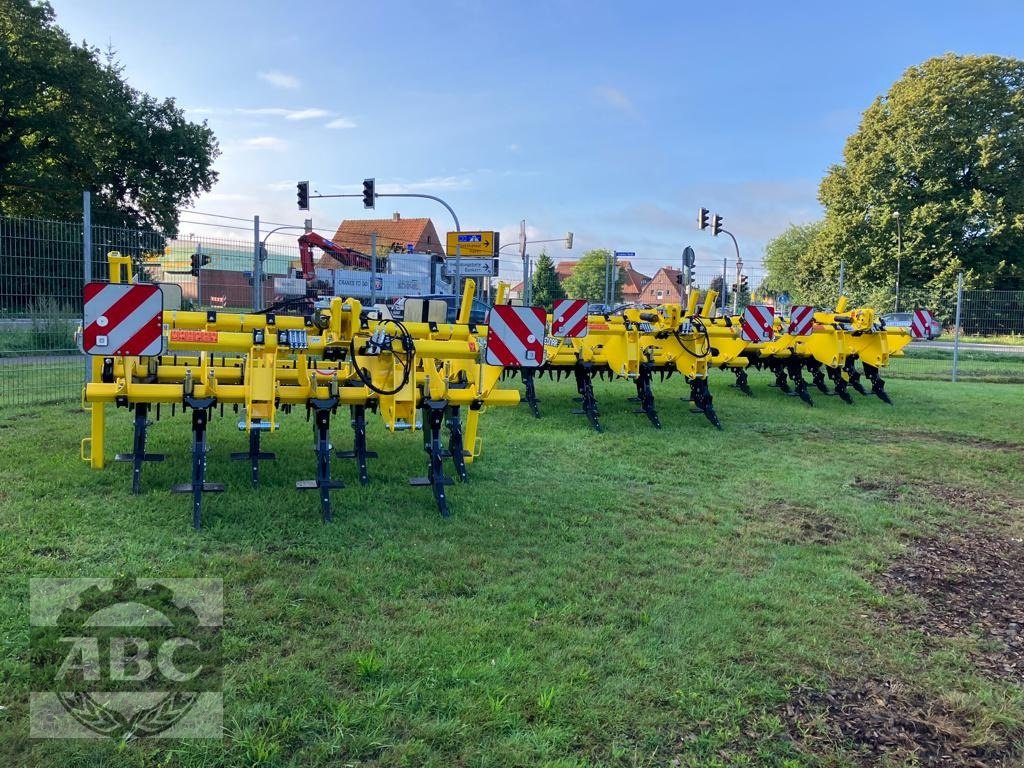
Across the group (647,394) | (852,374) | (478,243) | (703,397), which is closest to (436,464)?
(647,394)

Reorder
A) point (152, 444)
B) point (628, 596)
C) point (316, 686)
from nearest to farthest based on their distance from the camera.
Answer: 1. point (316, 686)
2. point (628, 596)
3. point (152, 444)

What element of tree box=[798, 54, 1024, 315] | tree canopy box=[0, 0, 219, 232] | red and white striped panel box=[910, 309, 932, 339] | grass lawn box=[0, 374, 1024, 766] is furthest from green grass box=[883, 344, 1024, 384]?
tree canopy box=[0, 0, 219, 232]

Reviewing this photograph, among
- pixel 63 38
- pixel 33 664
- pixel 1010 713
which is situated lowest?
pixel 1010 713

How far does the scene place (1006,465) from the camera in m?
6.68

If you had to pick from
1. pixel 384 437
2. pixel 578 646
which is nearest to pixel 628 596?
pixel 578 646

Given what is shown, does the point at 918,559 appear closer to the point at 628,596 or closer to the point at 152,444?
the point at 628,596

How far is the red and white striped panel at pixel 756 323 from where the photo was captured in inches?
400

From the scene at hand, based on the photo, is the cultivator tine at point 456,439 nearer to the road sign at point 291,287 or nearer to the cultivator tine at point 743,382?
the cultivator tine at point 743,382

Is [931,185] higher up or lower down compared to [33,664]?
higher up

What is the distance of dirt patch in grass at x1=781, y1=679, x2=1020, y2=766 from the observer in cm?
230

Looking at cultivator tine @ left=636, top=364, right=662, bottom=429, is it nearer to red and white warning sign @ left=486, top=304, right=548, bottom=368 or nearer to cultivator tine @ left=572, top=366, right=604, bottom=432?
cultivator tine @ left=572, top=366, right=604, bottom=432

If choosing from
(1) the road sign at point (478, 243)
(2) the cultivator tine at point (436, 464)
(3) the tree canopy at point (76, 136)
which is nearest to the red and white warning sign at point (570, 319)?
(2) the cultivator tine at point (436, 464)

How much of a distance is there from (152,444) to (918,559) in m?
5.87

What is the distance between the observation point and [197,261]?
33.0 feet
